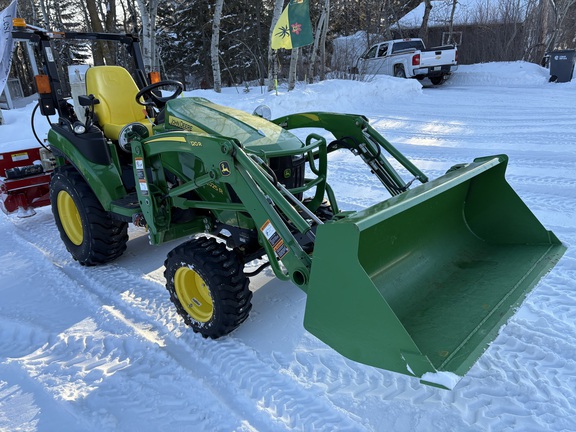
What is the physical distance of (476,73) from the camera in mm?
17484

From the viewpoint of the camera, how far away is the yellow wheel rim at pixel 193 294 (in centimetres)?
313

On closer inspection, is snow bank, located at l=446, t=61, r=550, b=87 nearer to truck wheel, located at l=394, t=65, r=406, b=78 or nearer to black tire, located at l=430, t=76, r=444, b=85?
black tire, located at l=430, t=76, r=444, b=85

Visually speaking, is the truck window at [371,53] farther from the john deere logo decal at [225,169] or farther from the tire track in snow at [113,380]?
the tire track in snow at [113,380]

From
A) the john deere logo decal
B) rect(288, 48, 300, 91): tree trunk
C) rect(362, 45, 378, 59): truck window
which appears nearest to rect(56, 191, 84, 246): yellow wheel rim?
the john deere logo decal

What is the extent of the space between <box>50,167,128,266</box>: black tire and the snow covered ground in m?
0.16

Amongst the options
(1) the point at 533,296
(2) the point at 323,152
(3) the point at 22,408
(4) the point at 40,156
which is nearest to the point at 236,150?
(2) the point at 323,152

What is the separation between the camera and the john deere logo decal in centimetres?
A: 274

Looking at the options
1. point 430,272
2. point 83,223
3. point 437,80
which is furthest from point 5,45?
point 437,80

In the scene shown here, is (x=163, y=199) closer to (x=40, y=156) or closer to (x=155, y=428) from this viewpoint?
(x=155, y=428)

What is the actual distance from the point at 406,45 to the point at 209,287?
1708cm

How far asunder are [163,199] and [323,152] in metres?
1.28

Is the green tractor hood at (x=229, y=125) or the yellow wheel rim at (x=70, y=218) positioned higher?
the green tractor hood at (x=229, y=125)

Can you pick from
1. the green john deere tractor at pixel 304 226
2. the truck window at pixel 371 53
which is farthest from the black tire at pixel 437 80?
the green john deere tractor at pixel 304 226

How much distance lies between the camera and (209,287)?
A: 2.89 m
